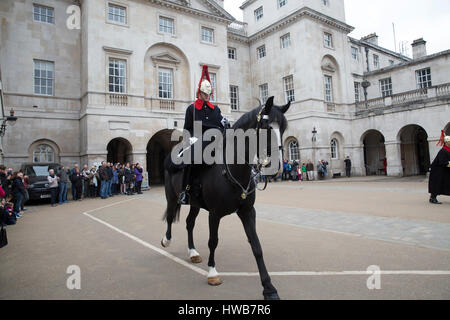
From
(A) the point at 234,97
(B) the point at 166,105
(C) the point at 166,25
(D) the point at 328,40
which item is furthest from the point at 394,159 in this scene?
(C) the point at 166,25

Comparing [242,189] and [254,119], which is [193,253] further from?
[254,119]

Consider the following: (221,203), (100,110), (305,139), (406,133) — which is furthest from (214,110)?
(406,133)

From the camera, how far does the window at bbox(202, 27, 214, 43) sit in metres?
23.2

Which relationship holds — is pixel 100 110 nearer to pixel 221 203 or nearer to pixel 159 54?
pixel 159 54

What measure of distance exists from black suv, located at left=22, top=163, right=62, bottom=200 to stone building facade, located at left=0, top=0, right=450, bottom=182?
3.16 meters

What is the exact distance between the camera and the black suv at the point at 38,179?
13.2 meters

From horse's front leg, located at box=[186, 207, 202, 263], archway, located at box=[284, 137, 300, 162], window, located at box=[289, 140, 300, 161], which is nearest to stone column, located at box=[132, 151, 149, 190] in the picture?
archway, located at box=[284, 137, 300, 162]

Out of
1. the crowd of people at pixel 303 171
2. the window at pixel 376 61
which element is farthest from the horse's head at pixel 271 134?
the window at pixel 376 61

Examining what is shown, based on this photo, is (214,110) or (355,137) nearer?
(214,110)

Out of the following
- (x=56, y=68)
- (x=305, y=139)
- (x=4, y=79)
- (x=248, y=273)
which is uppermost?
(x=56, y=68)

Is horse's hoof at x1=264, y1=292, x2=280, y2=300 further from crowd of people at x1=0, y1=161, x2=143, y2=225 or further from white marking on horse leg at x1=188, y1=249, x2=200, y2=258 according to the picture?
crowd of people at x1=0, y1=161, x2=143, y2=225

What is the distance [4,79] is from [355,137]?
27.4 metres

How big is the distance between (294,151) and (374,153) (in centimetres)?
903

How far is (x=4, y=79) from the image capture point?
17.3 metres
